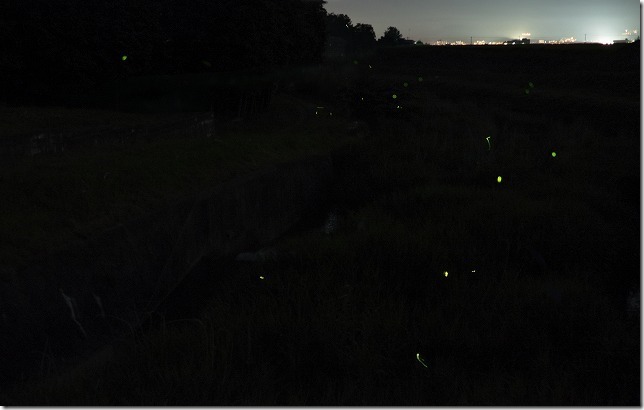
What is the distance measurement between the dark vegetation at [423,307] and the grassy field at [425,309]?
0.8 inches

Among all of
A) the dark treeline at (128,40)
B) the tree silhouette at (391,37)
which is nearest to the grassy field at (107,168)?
the dark treeline at (128,40)

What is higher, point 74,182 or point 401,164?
point 74,182

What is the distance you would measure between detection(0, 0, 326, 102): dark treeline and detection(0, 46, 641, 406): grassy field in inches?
206

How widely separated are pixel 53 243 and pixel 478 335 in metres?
4.16

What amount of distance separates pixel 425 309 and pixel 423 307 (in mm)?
211

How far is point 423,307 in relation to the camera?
7273mm

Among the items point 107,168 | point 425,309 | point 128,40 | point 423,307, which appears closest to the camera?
point 425,309

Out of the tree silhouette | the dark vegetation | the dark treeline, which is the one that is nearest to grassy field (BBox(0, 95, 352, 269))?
the dark treeline

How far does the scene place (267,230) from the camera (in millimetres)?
12008

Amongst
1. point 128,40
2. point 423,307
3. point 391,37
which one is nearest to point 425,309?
point 423,307

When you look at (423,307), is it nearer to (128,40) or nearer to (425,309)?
(425,309)

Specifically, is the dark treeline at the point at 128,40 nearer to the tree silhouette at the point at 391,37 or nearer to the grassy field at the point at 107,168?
the grassy field at the point at 107,168

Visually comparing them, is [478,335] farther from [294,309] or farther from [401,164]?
[401,164]

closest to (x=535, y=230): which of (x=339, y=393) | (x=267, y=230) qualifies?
(x=267, y=230)
